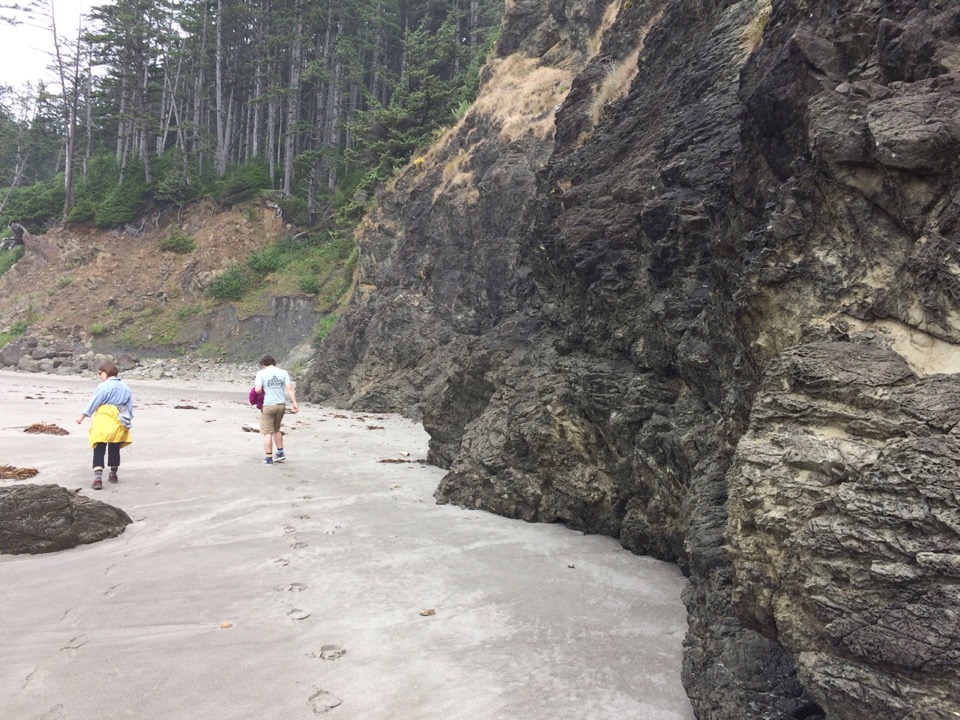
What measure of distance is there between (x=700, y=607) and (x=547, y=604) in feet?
3.91

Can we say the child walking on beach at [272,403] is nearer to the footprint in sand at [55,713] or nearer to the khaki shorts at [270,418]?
the khaki shorts at [270,418]

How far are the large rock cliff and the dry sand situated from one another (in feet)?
1.81

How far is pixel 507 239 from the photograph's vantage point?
15.8m

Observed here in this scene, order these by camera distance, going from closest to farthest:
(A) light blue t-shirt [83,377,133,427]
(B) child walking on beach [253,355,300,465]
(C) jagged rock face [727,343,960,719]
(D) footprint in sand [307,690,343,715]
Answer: (C) jagged rock face [727,343,960,719] < (D) footprint in sand [307,690,343,715] < (A) light blue t-shirt [83,377,133,427] < (B) child walking on beach [253,355,300,465]

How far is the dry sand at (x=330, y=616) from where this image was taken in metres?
2.98

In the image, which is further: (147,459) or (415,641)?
(147,459)

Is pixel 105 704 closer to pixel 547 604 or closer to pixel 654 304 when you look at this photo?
pixel 547 604

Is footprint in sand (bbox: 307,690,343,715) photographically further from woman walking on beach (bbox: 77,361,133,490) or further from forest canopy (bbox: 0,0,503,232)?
forest canopy (bbox: 0,0,503,232)

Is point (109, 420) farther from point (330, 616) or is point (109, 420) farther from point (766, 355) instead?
point (766, 355)

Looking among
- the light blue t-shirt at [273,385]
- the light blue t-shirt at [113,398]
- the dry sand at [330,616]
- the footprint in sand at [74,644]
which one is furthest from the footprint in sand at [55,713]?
the light blue t-shirt at [273,385]

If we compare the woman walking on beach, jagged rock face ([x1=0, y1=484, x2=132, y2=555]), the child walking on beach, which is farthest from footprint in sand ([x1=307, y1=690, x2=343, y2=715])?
the child walking on beach

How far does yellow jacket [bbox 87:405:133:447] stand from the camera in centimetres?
704

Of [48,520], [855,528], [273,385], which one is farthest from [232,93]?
[855,528]

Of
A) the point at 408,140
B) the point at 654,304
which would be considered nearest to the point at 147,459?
the point at 654,304
